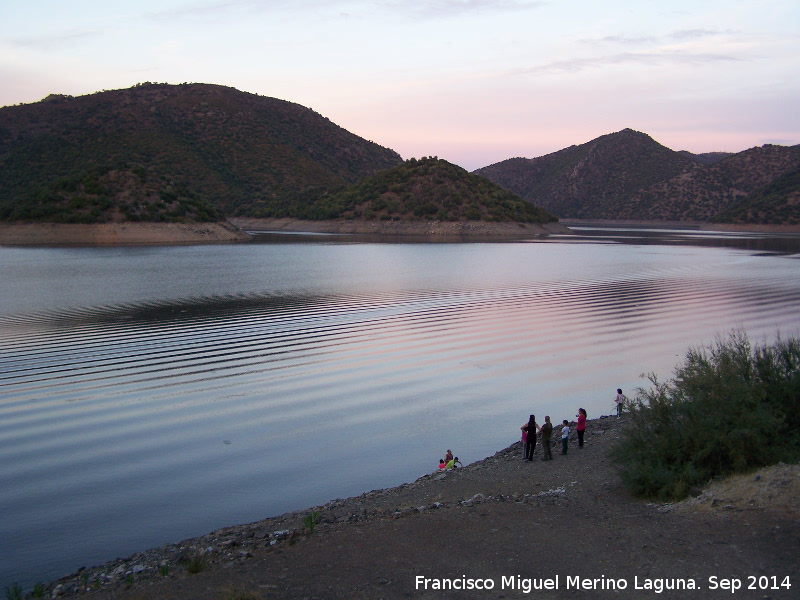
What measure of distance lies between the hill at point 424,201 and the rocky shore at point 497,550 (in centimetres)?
9450

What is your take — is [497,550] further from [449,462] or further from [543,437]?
[543,437]

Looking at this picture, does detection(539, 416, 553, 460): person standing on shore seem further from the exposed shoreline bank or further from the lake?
the exposed shoreline bank

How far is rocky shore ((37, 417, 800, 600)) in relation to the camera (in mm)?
5988

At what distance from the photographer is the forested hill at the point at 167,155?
3056 inches

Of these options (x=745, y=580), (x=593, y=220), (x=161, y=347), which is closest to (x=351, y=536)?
(x=745, y=580)

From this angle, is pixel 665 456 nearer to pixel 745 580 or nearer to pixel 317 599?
pixel 745 580

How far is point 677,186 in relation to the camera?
16038 cm

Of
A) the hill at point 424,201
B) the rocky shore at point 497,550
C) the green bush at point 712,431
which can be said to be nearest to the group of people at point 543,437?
the green bush at point 712,431

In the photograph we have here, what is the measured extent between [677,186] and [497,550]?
550 ft

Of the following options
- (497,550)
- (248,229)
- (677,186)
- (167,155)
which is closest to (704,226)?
(677,186)

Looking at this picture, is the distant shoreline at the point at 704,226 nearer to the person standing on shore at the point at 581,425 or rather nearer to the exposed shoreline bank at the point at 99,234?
the exposed shoreline bank at the point at 99,234

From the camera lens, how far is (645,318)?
2525 cm

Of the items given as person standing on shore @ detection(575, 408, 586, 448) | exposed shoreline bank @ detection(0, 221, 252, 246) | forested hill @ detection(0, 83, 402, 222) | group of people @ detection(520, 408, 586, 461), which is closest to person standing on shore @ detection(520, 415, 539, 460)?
group of people @ detection(520, 408, 586, 461)

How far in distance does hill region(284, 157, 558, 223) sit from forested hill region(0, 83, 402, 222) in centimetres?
1150
